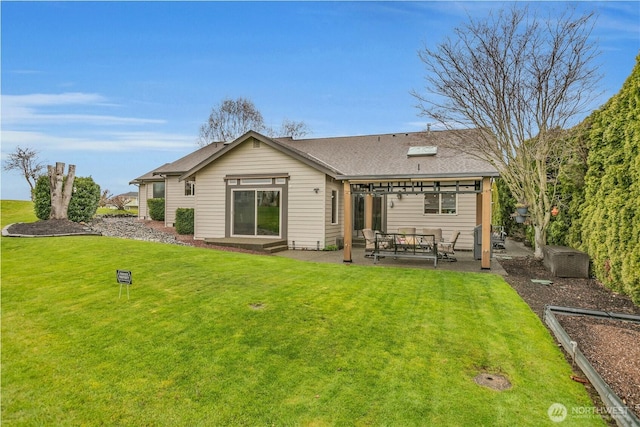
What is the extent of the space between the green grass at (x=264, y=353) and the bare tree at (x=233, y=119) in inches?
1077

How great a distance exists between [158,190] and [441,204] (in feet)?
59.2

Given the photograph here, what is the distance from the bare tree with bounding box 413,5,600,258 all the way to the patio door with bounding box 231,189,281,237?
7398mm

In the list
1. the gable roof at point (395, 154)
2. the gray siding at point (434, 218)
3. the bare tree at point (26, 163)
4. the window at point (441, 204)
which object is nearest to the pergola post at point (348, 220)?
the gable roof at point (395, 154)

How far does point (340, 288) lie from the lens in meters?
6.78

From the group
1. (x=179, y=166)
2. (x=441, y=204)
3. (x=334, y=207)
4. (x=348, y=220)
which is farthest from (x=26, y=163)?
(x=441, y=204)

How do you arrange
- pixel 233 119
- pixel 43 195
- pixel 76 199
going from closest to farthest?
pixel 43 195, pixel 76 199, pixel 233 119

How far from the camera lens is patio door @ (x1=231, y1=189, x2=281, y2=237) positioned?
1403 centimetres

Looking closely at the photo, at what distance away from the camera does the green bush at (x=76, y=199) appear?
13977mm

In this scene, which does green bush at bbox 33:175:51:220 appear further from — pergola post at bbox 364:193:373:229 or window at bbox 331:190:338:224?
pergola post at bbox 364:193:373:229

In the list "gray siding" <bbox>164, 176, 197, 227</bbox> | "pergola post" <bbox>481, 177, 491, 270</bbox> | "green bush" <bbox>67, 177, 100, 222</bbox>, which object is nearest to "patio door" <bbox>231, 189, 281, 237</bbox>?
"green bush" <bbox>67, 177, 100, 222</bbox>

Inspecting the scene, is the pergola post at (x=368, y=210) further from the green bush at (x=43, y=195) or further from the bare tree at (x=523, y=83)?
the green bush at (x=43, y=195)

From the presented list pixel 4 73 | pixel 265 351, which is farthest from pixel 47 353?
pixel 4 73

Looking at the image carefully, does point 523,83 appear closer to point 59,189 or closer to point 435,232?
point 435,232

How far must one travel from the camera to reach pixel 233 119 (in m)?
32.9
